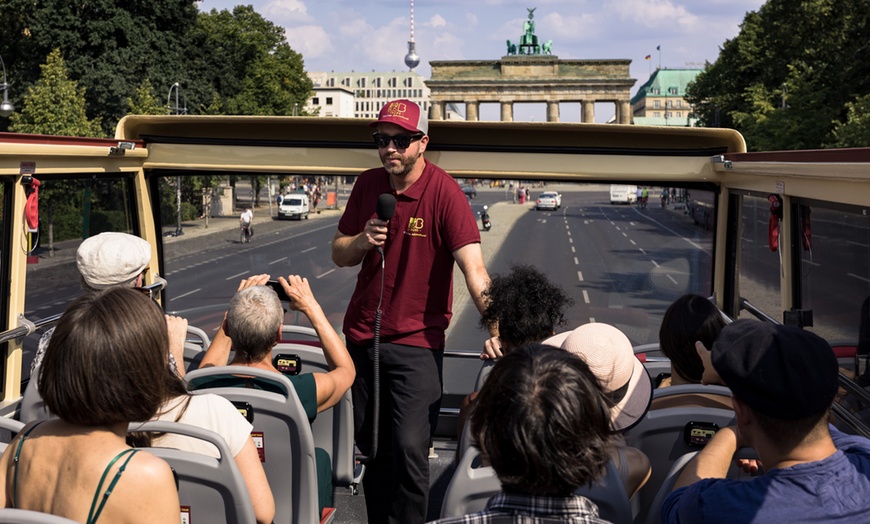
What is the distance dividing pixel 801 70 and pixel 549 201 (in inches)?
1724

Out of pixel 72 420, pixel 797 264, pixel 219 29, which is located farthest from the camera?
pixel 219 29

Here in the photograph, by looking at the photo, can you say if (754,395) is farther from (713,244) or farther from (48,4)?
(48,4)

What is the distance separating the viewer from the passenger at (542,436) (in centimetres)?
217

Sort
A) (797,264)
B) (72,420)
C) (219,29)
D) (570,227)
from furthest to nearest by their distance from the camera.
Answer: (219,29) < (570,227) < (797,264) < (72,420)

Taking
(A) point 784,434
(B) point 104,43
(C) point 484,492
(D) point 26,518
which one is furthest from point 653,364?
(B) point 104,43

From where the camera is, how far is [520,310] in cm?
389

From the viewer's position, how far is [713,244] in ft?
20.7

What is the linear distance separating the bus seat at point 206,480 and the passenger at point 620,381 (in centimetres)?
108

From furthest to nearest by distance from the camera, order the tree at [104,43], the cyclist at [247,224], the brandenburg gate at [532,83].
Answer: the brandenburg gate at [532,83] → the tree at [104,43] → the cyclist at [247,224]

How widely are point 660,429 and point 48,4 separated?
4442cm

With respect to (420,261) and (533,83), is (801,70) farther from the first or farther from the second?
(533,83)

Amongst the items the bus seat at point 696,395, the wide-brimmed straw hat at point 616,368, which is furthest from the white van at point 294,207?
the wide-brimmed straw hat at point 616,368

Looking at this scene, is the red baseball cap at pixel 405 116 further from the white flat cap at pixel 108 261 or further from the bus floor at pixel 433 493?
the bus floor at pixel 433 493

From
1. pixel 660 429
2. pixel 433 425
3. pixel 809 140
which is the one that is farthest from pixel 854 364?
pixel 809 140
